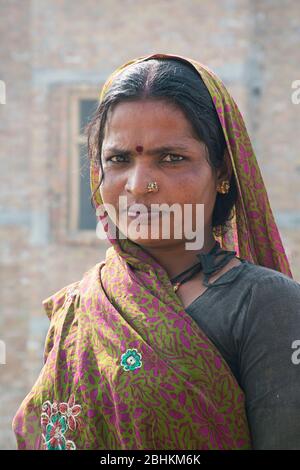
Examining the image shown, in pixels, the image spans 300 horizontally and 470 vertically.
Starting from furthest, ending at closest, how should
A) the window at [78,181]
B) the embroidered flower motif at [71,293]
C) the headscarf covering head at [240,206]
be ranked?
the window at [78,181], the embroidered flower motif at [71,293], the headscarf covering head at [240,206]

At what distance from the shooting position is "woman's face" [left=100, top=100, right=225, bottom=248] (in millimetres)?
1683

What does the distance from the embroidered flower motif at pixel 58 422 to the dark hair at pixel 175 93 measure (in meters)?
0.66

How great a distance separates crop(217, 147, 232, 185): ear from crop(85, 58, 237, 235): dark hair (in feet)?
0.04

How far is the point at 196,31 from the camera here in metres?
8.18

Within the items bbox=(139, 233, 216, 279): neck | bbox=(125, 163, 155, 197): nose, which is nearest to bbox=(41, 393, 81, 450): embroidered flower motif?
bbox=(139, 233, 216, 279): neck

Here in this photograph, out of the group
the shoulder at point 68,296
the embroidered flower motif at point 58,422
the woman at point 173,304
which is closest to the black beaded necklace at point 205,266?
the woman at point 173,304

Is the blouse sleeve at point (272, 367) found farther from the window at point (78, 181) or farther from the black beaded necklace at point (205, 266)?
the window at point (78, 181)

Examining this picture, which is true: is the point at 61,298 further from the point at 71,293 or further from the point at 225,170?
the point at 225,170

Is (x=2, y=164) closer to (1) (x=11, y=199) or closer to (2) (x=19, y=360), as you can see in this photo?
(1) (x=11, y=199)

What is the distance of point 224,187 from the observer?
1.84 m

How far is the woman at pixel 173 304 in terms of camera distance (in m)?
1.55

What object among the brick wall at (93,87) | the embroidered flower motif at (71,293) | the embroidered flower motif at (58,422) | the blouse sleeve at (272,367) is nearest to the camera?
the blouse sleeve at (272,367)

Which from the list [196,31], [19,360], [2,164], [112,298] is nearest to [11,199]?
[2,164]
